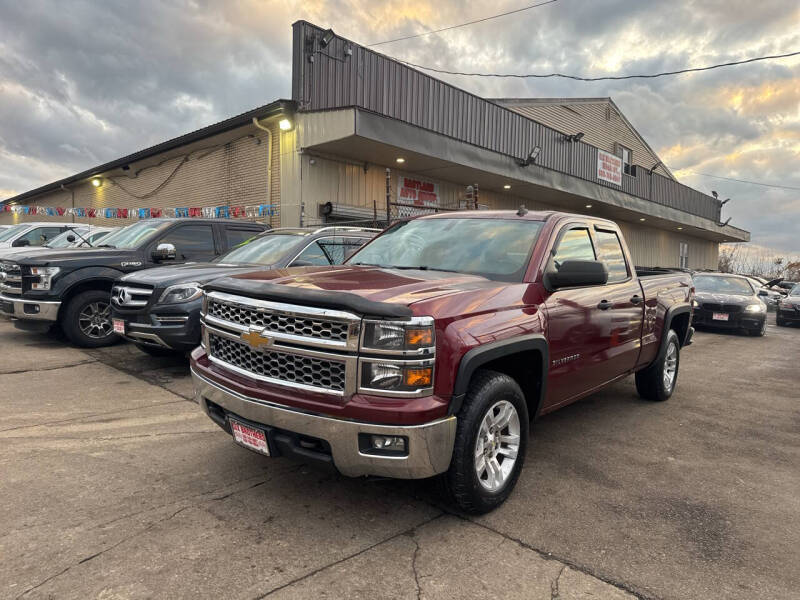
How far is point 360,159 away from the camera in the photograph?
1286 centimetres

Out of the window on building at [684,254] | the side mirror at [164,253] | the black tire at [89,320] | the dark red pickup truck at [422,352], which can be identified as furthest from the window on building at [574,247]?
the window on building at [684,254]

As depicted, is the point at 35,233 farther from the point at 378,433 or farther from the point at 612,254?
the point at 378,433

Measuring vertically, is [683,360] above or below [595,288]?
below

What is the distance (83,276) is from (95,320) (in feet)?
2.08

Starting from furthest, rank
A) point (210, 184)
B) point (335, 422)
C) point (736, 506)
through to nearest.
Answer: point (210, 184) < point (736, 506) < point (335, 422)

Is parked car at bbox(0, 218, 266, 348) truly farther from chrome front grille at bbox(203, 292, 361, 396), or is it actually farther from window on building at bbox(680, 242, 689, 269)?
window on building at bbox(680, 242, 689, 269)

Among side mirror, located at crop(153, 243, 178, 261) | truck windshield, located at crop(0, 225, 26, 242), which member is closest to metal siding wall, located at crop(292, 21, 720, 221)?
side mirror, located at crop(153, 243, 178, 261)

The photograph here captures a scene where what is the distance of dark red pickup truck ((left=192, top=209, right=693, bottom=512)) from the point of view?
249 centimetres

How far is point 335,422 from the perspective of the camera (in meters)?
2.49

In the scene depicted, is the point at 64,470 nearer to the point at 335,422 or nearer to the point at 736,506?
the point at 335,422

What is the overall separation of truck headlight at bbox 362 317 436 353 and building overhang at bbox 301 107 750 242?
8496 millimetres

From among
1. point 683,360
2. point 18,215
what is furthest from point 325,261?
point 18,215

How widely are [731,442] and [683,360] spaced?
4.41 metres

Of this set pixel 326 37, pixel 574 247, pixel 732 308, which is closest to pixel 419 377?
pixel 574 247
